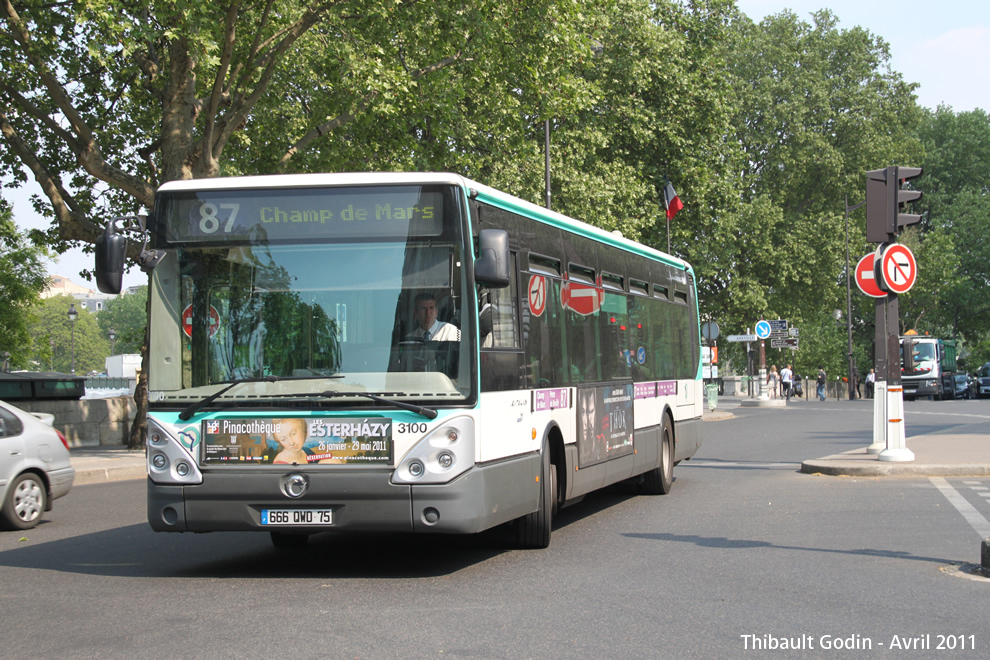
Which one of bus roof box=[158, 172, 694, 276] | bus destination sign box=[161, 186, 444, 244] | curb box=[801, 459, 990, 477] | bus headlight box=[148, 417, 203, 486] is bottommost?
curb box=[801, 459, 990, 477]

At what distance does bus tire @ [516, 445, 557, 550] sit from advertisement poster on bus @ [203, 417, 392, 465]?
1.89m

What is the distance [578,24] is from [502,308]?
66.8 ft

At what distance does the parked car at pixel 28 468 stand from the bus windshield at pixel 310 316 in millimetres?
4235

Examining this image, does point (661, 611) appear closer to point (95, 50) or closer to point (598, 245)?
point (598, 245)

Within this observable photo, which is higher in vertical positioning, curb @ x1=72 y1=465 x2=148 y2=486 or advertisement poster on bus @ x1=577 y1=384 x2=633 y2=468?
advertisement poster on bus @ x1=577 y1=384 x2=633 y2=468

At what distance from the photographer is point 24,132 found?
28.4 metres

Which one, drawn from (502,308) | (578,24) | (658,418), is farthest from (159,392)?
(578,24)

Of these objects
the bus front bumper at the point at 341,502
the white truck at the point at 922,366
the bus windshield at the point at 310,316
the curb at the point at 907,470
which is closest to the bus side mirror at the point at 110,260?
the bus windshield at the point at 310,316

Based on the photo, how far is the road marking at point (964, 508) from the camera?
34.6 ft

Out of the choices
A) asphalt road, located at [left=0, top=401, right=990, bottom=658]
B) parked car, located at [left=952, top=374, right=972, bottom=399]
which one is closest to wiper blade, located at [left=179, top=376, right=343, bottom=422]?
asphalt road, located at [left=0, top=401, right=990, bottom=658]

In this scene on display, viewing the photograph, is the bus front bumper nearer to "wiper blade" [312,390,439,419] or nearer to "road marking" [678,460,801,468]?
"wiper blade" [312,390,439,419]

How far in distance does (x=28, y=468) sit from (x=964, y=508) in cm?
964

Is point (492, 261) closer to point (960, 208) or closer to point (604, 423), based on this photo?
point (604, 423)

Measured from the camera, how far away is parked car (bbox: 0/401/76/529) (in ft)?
39.2
